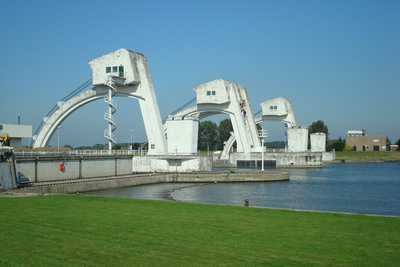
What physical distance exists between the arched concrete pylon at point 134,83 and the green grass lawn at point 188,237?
24.5 meters

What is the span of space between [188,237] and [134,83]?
29687 millimetres

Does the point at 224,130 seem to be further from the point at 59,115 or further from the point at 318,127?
the point at 59,115

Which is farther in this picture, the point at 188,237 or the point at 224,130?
the point at 224,130

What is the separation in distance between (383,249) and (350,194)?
2064 cm

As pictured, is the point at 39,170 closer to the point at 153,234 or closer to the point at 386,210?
the point at 153,234

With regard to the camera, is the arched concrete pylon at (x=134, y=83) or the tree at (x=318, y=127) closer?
the arched concrete pylon at (x=134, y=83)

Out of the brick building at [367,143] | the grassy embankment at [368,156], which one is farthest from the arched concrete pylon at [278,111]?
the brick building at [367,143]

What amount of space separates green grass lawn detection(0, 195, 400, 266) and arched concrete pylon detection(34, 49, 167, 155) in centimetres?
2447

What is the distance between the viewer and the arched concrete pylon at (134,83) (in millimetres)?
36156

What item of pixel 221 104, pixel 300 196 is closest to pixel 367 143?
pixel 221 104

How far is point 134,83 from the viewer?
1446 inches

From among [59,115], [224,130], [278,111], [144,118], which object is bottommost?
[144,118]

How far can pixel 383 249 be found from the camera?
313 inches

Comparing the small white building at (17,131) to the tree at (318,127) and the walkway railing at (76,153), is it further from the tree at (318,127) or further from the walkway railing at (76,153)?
the tree at (318,127)
